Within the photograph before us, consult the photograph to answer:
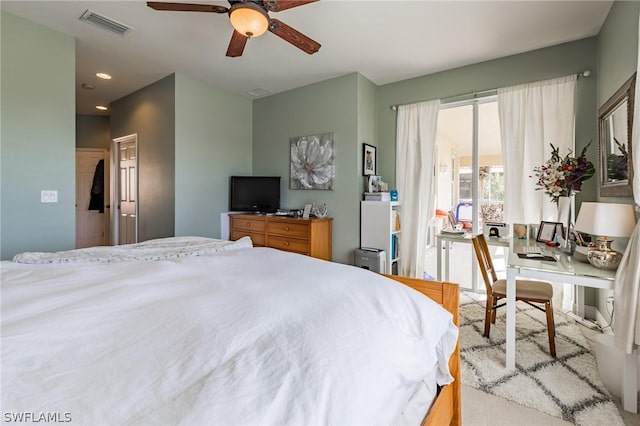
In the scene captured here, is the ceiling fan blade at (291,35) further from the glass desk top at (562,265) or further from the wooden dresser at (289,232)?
the glass desk top at (562,265)

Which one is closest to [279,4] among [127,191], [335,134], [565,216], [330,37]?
[330,37]

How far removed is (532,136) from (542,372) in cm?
232

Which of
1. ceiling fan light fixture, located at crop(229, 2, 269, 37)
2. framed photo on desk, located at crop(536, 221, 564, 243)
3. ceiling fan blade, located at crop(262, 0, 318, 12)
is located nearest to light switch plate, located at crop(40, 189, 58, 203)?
ceiling fan light fixture, located at crop(229, 2, 269, 37)

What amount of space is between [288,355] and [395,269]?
335 cm

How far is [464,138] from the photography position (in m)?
3.70

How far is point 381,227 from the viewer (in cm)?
354

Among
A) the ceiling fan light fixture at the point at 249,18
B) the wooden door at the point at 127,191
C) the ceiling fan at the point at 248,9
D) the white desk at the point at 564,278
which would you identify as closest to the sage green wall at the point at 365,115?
the ceiling fan at the point at 248,9

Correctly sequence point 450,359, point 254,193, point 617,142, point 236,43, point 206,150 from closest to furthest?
point 450,359 < point 617,142 < point 236,43 < point 206,150 < point 254,193

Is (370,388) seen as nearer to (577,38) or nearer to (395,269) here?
(395,269)

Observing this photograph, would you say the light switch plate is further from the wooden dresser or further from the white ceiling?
the wooden dresser

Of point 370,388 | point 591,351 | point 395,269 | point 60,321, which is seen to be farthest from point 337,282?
point 395,269

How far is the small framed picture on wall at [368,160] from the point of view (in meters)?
3.72

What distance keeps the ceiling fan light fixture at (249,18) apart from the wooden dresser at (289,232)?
2044 mm

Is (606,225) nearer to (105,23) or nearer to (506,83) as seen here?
(506,83)
